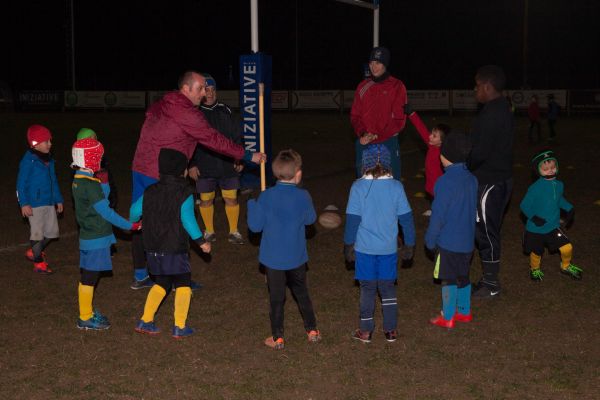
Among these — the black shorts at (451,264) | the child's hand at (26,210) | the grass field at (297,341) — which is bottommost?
the grass field at (297,341)

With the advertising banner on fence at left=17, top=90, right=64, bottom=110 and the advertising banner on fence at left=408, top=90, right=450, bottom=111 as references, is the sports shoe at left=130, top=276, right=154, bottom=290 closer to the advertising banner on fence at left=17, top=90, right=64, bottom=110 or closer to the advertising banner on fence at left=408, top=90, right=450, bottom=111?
the advertising banner on fence at left=408, top=90, right=450, bottom=111

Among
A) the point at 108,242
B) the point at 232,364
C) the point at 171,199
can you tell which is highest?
the point at 171,199

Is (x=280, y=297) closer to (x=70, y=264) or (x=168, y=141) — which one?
(x=168, y=141)

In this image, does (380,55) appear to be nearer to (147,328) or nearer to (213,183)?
(213,183)

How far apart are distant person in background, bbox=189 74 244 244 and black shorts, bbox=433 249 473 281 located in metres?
3.78

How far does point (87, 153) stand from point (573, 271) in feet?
17.1

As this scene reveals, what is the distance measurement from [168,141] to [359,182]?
203 centimetres

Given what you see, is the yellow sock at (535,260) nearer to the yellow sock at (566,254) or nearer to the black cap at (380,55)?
the yellow sock at (566,254)

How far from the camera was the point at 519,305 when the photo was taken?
6.84 m

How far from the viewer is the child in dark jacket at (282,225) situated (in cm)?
549

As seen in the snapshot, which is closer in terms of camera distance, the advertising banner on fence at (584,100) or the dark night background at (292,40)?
the advertising banner on fence at (584,100)

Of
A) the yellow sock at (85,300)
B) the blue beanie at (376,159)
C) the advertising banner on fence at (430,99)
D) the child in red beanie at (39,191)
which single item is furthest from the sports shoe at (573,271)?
the advertising banner on fence at (430,99)


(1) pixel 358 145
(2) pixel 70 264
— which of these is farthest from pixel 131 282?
(1) pixel 358 145

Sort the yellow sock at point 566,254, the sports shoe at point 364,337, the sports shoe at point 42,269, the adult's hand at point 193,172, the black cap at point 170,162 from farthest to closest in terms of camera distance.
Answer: the adult's hand at point 193,172
the sports shoe at point 42,269
the yellow sock at point 566,254
the sports shoe at point 364,337
the black cap at point 170,162
